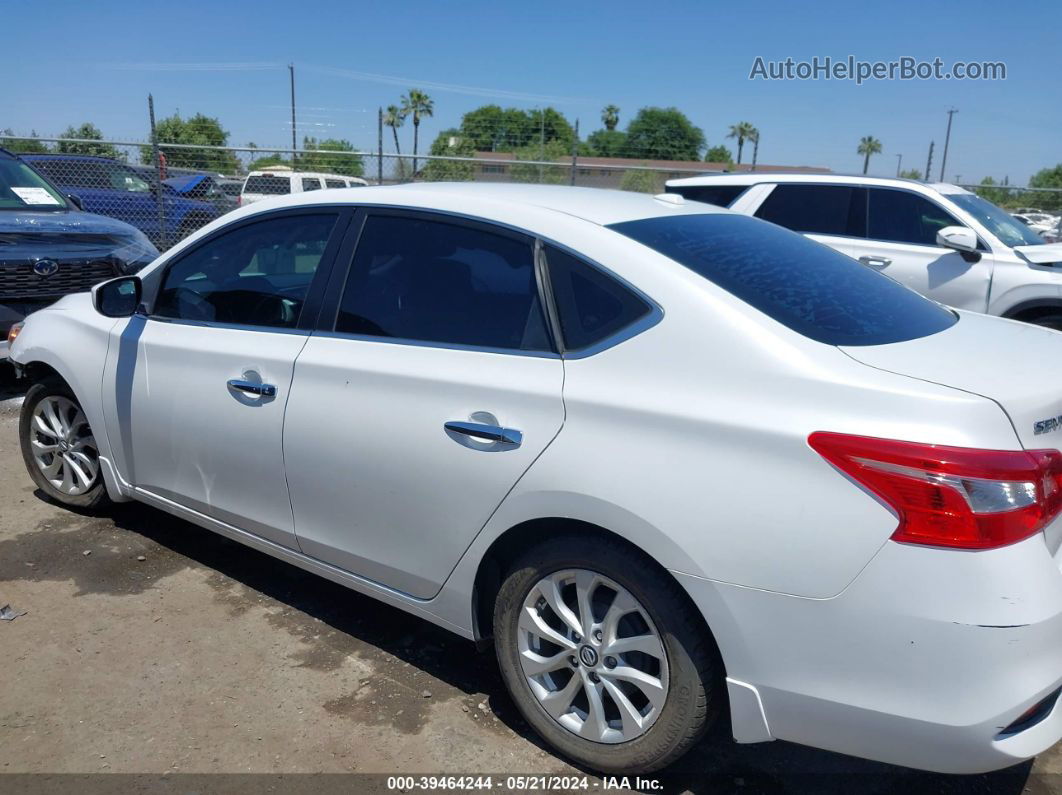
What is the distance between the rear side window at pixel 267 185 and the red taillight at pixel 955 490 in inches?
572

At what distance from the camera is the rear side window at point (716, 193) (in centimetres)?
795

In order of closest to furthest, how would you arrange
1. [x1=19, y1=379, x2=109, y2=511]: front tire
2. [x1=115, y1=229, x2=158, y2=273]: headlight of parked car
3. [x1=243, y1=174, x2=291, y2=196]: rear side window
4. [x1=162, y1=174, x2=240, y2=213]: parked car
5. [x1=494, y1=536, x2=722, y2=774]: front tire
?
[x1=494, y1=536, x2=722, y2=774]: front tire → [x1=19, y1=379, x2=109, y2=511]: front tire → [x1=115, y1=229, x2=158, y2=273]: headlight of parked car → [x1=162, y1=174, x2=240, y2=213]: parked car → [x1=243, y1=174, x2=291, y2=196]: rear side window

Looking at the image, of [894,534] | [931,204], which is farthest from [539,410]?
[931,204]

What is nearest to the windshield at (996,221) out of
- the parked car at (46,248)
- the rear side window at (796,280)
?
the rear side window at (796,280)

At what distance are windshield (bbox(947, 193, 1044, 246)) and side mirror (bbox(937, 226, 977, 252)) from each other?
1.06 feet

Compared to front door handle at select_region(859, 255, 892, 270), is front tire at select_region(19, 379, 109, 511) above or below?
below

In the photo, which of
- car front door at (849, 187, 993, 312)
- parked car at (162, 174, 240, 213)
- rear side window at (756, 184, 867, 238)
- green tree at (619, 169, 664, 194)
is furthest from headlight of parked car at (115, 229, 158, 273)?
green tree at (619, 169, 664, 194)

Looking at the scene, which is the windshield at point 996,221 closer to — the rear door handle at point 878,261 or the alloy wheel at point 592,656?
the rear door handle at point 878,261

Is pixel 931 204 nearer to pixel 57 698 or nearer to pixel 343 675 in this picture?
pixel 343 675

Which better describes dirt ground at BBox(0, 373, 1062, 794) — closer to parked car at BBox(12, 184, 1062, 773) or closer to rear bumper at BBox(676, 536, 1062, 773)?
parked car at BBox(12, 184, 1062, 773)

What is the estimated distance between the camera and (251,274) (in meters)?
3.64

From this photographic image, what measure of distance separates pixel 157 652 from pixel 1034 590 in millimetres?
2951

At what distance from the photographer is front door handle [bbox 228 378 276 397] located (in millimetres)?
3234

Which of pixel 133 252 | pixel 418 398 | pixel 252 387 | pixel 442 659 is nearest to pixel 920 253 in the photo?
pixel 442 659
